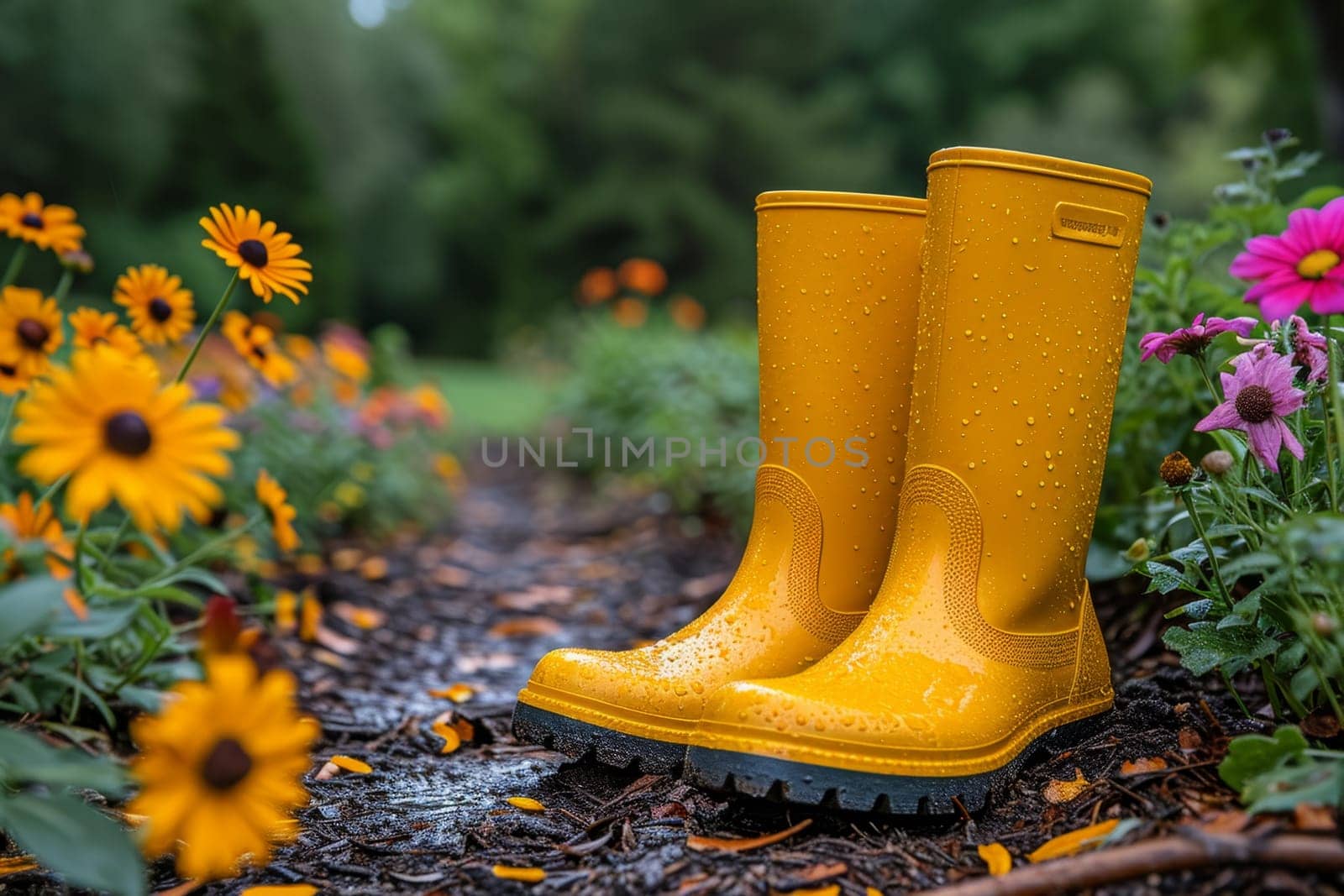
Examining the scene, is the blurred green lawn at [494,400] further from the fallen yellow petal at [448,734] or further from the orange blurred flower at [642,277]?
the fallen yellow petal at [448,734]

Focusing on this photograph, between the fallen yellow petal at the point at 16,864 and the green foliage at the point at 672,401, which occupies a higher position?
the green foliage at the point at 672,401

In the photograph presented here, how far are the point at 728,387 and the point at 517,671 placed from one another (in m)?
1.80

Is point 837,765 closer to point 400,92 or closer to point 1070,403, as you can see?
point 1070,403

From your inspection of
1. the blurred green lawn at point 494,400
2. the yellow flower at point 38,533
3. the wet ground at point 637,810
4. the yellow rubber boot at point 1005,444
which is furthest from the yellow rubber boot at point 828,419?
the blurred green lawn at point 494,400

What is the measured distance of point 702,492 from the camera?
3.28 metres

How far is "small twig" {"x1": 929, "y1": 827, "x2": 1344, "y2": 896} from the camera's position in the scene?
0.81m

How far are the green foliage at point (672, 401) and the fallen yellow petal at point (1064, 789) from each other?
162 centimetres

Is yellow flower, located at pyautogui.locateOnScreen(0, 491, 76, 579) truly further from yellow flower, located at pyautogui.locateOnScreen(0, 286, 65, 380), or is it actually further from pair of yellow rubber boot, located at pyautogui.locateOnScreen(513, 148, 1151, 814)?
pair of yellow rubber boot, located at pyautogui.locateOnScreen(513, 148, 1151, 814)

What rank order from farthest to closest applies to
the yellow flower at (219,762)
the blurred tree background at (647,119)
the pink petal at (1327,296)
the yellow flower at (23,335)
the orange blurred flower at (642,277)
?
1. the blurred tree background at (647,119)
2. the orange blurred flower at (642,277)
3. the yellow flower at (23,335)
4. the pink petal at (1327,296)
5. the yellow flower at (219,762)

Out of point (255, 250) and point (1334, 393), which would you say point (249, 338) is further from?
point (1334, 393)

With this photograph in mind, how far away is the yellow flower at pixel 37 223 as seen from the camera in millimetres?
1402

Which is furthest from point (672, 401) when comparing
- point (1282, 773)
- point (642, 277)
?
point (1282, 773)

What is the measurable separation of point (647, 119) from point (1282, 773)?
651 inches

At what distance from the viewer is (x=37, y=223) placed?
1420 mm
